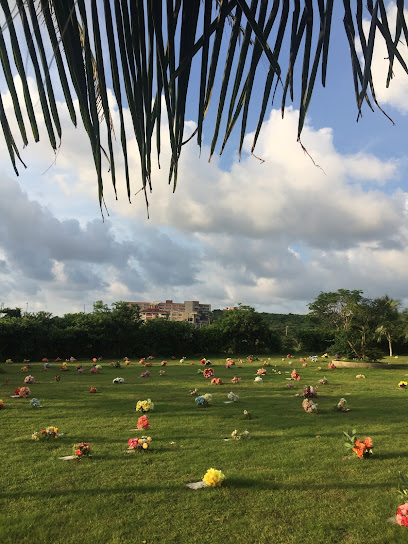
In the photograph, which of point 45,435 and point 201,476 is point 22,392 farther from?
point 201,476

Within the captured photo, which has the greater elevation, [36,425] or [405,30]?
[405,30]

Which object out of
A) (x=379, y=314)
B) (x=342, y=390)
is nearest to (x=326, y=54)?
(x=342, y=390)

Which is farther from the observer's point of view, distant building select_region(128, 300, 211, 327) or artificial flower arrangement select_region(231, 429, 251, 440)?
distant building select_region(128, 300, 211, 327)

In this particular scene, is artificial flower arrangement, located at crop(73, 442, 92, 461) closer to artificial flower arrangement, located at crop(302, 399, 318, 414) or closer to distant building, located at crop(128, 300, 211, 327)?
artificial flower arrangement, located at crop(302, 399, 318, 414)

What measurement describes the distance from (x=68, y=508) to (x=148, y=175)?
2924mm

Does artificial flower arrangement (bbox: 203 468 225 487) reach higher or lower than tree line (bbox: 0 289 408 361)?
lower

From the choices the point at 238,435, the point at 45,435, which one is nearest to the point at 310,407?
the point at 238,435

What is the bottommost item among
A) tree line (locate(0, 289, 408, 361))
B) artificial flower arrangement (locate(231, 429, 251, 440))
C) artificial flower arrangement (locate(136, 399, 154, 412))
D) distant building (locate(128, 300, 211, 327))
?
artificial flower arrangement (locate(231, 429, 251, 440))

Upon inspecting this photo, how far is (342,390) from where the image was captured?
30.8ft

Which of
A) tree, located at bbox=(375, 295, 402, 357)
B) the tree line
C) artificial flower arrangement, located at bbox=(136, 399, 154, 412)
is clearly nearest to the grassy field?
artificial flower arrangement, located at bbox=(136, 399, 154, 412)

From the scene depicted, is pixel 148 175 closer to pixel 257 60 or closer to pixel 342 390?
pixel 257 60

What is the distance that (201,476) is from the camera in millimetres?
3617

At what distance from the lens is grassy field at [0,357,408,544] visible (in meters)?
2.67

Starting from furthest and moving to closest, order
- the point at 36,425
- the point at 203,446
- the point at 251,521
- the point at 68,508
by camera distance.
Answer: the point at 36,425 < the point at 203,446 < the point at 68,508 < the point at 251,521
